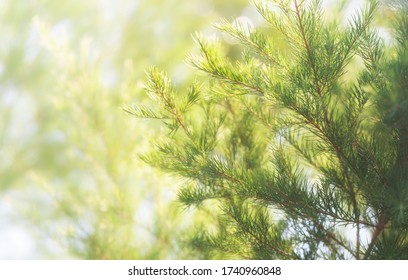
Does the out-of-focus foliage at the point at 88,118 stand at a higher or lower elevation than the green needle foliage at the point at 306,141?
higher

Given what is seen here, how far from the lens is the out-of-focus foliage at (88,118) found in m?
0.82

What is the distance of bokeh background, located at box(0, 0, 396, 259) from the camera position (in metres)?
0.80

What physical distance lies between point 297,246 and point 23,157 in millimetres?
1620

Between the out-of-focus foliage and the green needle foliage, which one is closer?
the green needle foliage

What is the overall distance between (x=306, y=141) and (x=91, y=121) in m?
0.58

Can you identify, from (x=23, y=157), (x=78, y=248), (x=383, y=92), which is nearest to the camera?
(x=383, y=92)

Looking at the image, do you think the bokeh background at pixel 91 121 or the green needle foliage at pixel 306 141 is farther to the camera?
the bokeh background at pixel 91 121

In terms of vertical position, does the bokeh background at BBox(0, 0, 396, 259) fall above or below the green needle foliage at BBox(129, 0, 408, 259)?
above

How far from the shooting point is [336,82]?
0.49 meters

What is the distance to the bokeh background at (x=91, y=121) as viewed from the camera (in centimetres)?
80

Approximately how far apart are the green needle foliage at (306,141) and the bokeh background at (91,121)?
2.2 inches

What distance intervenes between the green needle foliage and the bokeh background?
6 centimetres

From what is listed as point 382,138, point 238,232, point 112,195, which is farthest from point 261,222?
point 112,195
